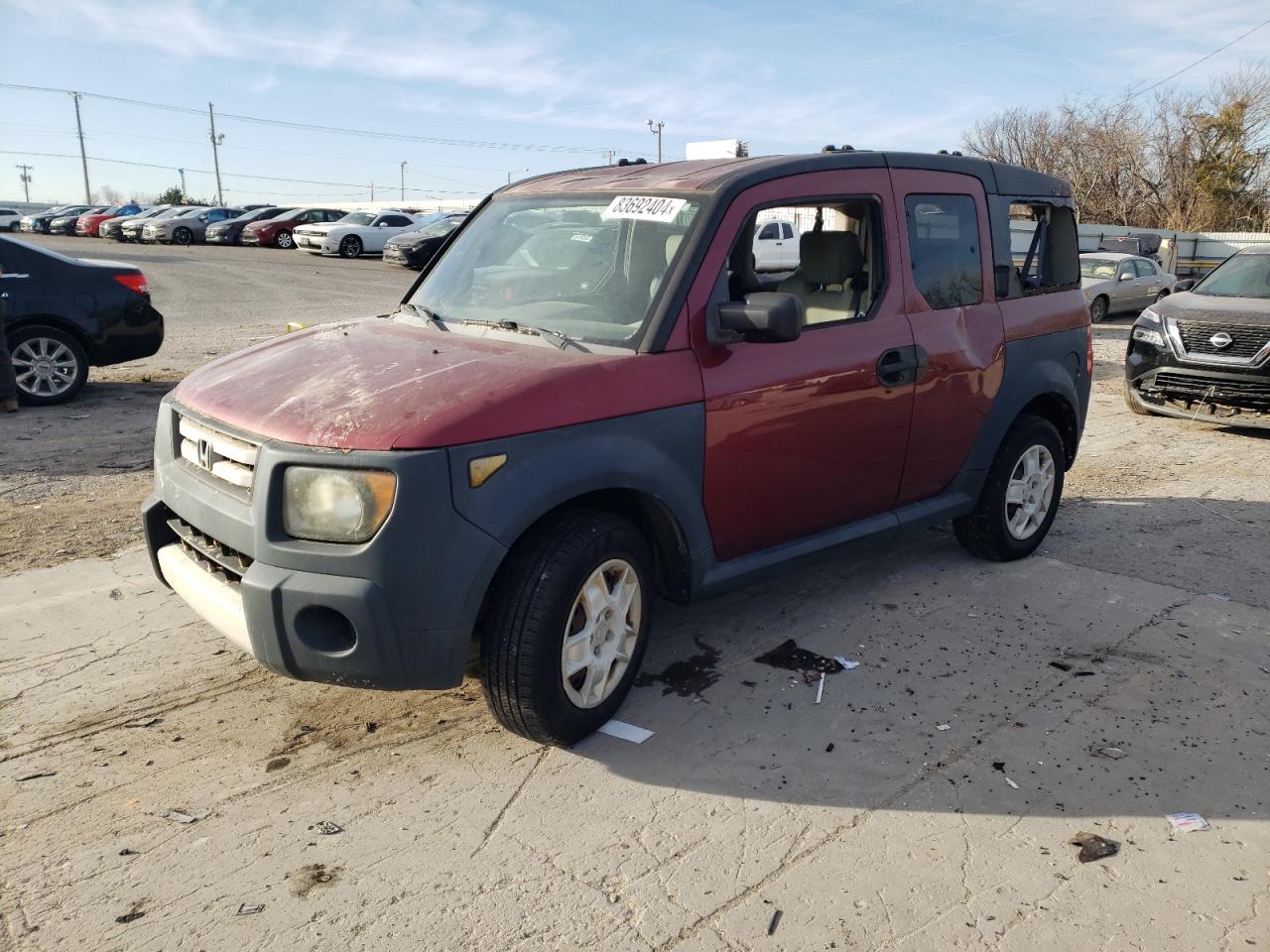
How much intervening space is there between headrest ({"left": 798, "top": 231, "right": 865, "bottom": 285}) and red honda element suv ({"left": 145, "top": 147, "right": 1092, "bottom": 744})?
13 millimetres

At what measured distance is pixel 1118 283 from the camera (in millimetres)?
19719

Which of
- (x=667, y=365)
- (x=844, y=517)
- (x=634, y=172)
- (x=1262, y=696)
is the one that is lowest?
(x=1262, y=696)

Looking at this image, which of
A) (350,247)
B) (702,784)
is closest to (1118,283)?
(702,784)

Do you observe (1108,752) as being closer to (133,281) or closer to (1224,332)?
(1224,332)

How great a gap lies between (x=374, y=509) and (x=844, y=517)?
225 centimetres

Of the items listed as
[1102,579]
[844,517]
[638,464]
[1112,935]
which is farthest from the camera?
[1102,579]

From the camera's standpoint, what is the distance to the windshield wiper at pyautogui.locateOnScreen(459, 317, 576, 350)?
380 centimetres

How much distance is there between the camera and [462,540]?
311 centimetres

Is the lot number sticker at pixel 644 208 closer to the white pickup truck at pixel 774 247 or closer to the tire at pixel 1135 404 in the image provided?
the white pickup truck at pixel 774 247

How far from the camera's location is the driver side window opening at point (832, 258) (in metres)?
4.48

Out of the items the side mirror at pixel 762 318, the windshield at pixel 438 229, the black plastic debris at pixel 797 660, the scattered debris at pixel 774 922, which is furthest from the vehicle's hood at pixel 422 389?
the windshield at pixel 438 229

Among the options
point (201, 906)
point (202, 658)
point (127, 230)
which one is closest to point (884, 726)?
point (201, 906)

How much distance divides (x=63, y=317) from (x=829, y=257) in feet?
24.5

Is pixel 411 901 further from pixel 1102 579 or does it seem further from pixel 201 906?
pixel 1102 579
